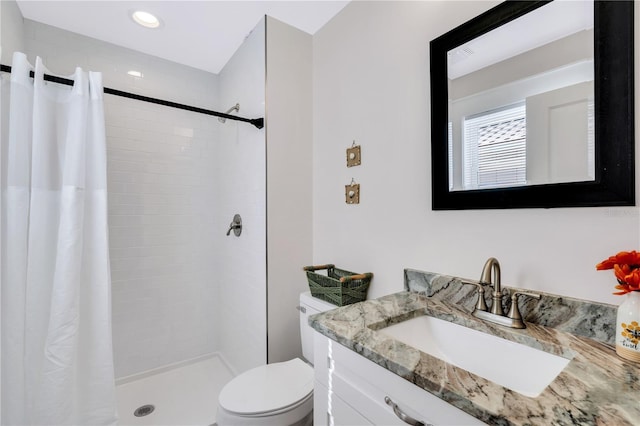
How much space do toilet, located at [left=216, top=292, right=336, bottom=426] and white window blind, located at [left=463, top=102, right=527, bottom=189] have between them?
902mm

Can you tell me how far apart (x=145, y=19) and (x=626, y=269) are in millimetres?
2485

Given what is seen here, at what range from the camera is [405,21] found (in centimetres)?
131

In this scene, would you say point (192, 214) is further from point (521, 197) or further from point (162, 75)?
point (521, 197)

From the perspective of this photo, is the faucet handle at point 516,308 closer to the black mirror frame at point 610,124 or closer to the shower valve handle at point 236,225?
the black mirror frame at point 610,124

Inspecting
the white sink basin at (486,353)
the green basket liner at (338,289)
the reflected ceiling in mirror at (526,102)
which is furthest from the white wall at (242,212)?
the reflected ceiling in mirror at (526,102)

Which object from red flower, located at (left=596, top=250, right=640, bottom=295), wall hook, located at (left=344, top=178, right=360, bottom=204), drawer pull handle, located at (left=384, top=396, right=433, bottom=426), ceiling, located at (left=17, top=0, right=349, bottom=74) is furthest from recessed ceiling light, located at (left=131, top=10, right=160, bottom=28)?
red flower, located at (left=596, top=250, right=640, bottom=295)

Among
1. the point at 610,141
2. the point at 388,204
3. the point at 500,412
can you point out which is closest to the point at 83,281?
the point at 388,204

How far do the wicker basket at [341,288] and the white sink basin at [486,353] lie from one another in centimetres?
41

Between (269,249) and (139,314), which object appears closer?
(269,249)

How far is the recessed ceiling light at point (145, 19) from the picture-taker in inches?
68.2

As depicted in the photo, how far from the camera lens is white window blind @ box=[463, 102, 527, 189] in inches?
37.9

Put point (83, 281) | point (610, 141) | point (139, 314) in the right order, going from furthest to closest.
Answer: point (139, 314)
point (83, 281)
point (610, 141)

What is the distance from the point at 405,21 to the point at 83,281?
6.41 ft

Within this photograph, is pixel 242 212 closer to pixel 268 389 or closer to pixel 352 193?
pixel 352 193
